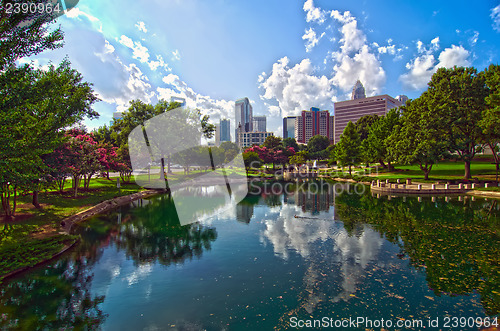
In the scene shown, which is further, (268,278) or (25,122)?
(25,122)

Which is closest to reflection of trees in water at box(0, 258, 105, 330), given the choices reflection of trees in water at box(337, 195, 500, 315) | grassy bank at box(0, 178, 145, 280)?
grassy bank at box(0, 178, 145, 280)

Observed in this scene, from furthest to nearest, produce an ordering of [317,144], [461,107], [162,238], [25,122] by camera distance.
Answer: [317,144]
[461,107]
[162,238]
[25,122]

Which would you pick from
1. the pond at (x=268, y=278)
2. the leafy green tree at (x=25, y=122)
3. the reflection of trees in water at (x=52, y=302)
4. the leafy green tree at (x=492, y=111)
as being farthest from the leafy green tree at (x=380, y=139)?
the reflection of trees in water at (x=52, y=302)

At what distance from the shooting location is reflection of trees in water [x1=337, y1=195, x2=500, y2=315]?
11.5 meters

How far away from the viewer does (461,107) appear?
41.1 metres

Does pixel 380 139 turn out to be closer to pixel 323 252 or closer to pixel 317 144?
pixel 323 252

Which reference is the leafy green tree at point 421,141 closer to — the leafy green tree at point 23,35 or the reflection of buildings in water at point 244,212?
the reflection of buildings in water at point 244,212

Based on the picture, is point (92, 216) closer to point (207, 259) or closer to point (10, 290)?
point (10, 290)

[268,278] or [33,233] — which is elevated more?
[33,233]

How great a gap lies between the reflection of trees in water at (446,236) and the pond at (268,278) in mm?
85

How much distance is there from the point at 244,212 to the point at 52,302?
63.1 ft

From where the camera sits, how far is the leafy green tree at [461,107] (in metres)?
40.1

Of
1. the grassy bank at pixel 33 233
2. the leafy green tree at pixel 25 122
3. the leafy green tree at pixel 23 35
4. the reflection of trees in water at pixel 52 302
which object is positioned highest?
the leafy green tree at pixel 23 35

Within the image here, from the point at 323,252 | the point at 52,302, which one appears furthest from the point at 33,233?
the point at 323,252
